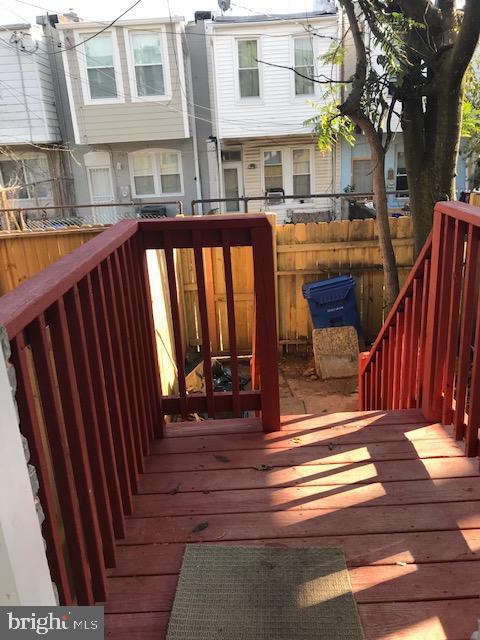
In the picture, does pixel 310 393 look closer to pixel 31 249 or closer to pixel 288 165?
pixel 31 249

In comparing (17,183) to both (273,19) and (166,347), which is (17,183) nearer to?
(273,19)

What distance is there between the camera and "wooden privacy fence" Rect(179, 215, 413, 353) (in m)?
6.74

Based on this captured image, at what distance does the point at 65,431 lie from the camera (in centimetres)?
139

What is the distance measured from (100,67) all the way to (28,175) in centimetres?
367

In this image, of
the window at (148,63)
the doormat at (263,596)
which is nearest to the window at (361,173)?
the window at (148,63)

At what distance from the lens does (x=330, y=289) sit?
651 cm

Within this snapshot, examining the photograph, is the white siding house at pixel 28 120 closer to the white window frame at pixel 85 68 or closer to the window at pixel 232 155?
the white window frame at pixel 85 68

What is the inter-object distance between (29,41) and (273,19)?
6076mm

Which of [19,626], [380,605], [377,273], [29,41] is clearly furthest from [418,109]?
[29,41]

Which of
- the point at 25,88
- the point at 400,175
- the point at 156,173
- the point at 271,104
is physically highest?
the point at 25,88

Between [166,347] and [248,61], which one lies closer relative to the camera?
[166,347]

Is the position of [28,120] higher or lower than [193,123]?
higher

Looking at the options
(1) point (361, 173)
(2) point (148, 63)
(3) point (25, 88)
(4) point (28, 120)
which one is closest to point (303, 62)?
(1) point (361, 173)

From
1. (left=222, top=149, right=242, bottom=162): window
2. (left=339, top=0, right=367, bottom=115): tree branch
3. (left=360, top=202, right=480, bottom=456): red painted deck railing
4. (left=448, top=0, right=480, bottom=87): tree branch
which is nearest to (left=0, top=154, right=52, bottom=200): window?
(left=222, top=149, right=242, bottom=162): window
